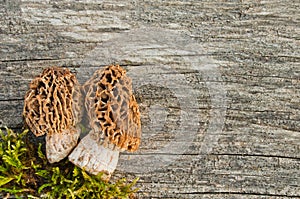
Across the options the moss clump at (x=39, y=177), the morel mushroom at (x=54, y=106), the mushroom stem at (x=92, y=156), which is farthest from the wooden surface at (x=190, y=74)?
the morel mushroom at (x=54, y=106)

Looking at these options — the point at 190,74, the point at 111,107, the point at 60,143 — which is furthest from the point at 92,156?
the point at 190,74

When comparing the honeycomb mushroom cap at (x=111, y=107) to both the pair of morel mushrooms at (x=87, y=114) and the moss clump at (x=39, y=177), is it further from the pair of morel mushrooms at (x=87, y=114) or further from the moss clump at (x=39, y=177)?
the moss clump at (x=39, y=177)

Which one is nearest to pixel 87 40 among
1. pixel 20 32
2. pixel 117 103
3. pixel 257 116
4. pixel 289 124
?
pixel 20 32

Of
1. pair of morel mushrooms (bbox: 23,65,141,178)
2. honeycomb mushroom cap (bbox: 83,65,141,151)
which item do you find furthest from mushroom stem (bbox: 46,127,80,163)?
honeycomb mushroom cap (bbox: 83,65,141,151)

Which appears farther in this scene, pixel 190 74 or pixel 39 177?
pixel 190 74

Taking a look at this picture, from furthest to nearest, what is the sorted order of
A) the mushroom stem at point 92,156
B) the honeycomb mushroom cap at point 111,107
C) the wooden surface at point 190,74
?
the wooden surface at point 190,74
the mushroom stem at point 92,156
the honeycomb mushroom cap at point 111,107

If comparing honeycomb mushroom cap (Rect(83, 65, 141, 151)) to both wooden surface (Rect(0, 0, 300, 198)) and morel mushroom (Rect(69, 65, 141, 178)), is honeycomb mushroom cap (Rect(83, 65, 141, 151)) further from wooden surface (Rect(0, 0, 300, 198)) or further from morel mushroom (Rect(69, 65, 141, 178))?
wooden surface (Rect(0, 0, 300, 198))

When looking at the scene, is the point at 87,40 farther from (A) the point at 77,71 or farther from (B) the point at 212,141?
(B) the point at 212,141

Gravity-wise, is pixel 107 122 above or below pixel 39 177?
above

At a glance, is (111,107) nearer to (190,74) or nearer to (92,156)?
(92,156)
